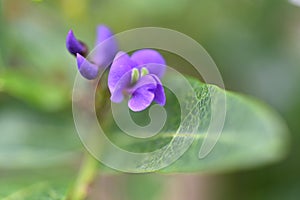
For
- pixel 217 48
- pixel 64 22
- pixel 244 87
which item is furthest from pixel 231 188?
pixel 64 22

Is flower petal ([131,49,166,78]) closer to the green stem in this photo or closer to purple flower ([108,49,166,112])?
purple flower ([108,49,166,112])

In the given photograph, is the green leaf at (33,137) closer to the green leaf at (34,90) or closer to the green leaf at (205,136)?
the green leaf at (34,90)

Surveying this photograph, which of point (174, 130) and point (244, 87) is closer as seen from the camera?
point (174, 130)

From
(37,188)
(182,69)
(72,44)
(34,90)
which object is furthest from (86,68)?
(182,69)

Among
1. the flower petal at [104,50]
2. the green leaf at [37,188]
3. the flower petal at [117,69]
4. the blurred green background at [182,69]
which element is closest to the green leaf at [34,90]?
the blurred green background at [182,69]

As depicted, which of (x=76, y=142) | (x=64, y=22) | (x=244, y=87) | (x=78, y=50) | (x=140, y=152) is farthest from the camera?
(x=244, y=87)

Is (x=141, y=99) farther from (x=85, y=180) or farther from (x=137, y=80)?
(x=85, y=180)

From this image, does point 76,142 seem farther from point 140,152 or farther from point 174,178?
point 174,178
